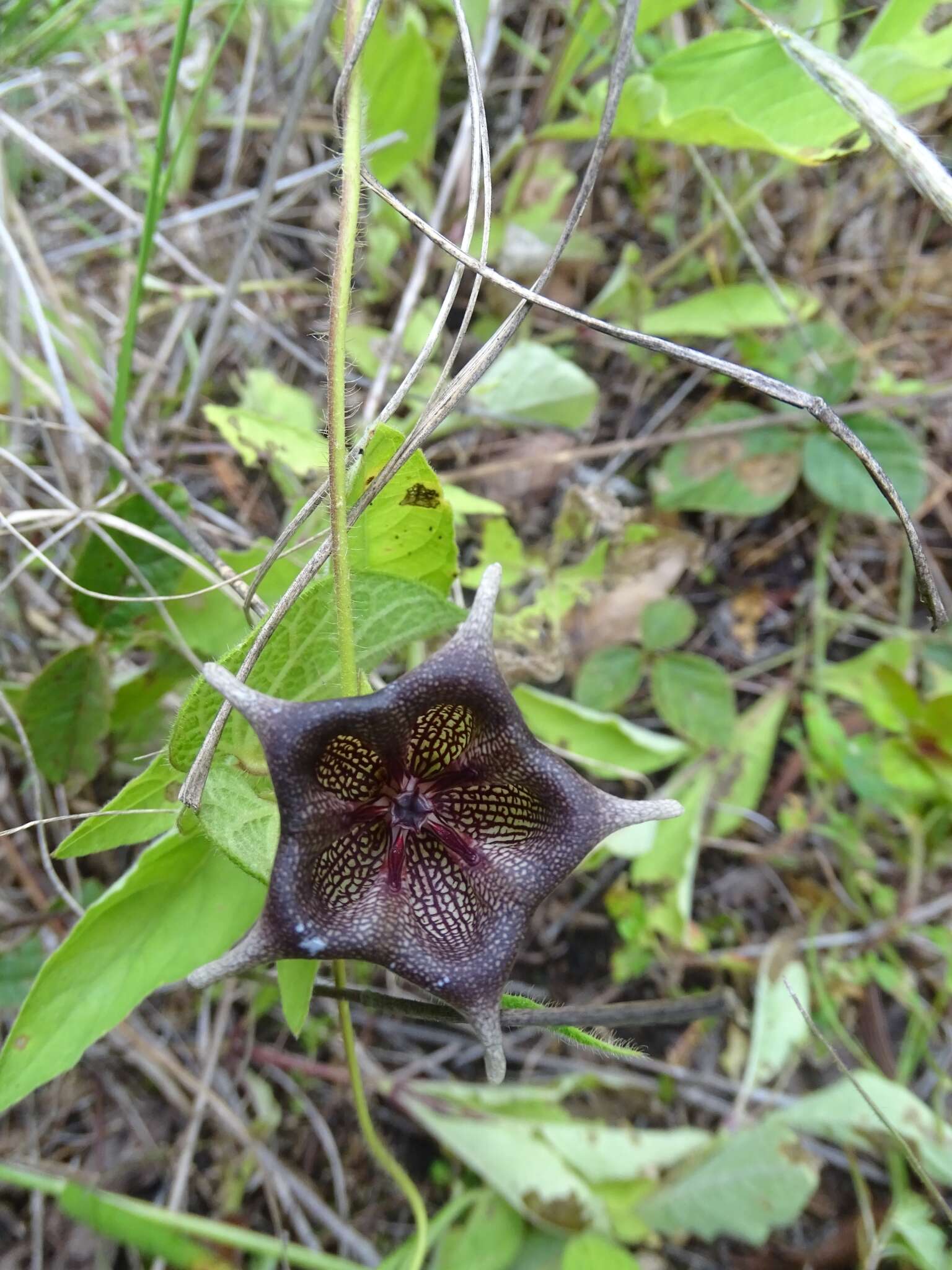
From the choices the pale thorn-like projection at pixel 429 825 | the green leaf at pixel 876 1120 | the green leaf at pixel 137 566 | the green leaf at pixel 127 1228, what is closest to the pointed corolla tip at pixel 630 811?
the pale thorn-like projection at pixel 429 825

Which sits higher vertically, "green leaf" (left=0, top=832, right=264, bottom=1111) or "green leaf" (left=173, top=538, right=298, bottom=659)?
"green leaf" (left=173, top=538, right=298, bottom=659)

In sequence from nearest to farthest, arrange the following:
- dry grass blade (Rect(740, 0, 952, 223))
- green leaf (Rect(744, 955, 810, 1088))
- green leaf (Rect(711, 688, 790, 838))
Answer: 1. dry grass blade (Rect(740, 0, 952, 223))
2. green leaf (Rect(744, 955, 810, 1088))
3. green leaf (Rect(711, 688, 790, 838))

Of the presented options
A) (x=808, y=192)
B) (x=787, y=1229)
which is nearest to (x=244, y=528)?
(x=808, y=192)

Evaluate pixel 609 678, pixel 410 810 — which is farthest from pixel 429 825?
pixel 609 678

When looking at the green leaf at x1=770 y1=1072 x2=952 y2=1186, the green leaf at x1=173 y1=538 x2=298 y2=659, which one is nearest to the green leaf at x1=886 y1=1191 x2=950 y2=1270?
the green leaf at x1=770 y1=1072 x2=952 y2=1186

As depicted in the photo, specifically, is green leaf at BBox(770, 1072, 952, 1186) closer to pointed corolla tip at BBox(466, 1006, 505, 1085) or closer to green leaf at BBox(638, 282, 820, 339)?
pointed corolla tip at BBox(466, 1006, 505, 1085)
